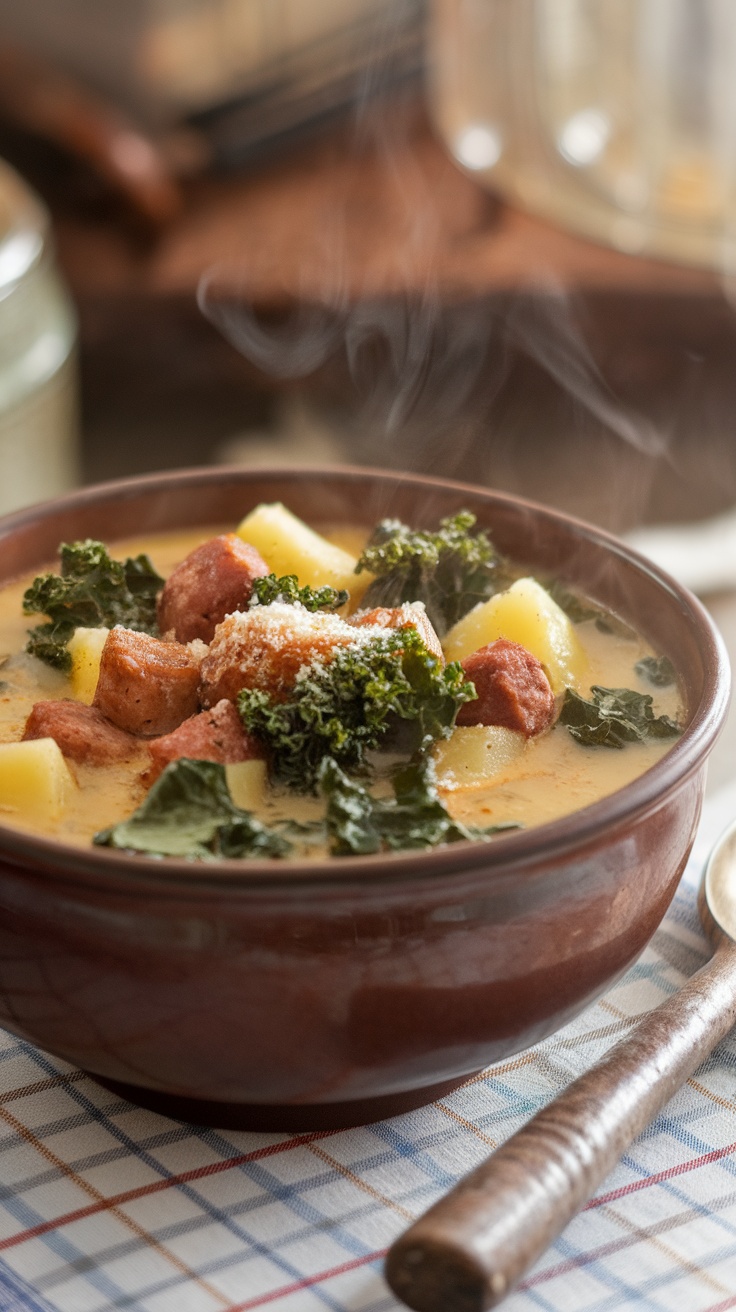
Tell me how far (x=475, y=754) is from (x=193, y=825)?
0.46 m

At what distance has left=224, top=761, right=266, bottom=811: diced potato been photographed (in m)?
1.96

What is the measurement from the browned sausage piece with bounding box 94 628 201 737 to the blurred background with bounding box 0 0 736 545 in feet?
7.83

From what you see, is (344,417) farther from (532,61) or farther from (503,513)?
(503,513)

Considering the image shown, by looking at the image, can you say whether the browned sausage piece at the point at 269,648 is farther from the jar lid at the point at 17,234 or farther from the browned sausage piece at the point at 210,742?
the jar lid at the point at 17,234

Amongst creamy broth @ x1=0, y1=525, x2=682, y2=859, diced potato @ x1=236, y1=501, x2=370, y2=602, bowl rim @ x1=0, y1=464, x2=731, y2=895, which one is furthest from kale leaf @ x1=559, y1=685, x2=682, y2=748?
diced potato @ x1=236, y1=501, x2=370, y2=602

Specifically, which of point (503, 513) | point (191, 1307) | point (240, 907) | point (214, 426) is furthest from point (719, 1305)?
point (214, 426)

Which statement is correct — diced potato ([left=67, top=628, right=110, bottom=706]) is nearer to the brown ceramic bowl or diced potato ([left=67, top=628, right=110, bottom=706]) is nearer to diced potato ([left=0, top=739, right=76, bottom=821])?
diced potato ([left=0, top=739, right=76, bottom=821])

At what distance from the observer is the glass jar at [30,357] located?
4.43 meters

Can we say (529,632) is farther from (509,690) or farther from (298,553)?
(298,553)

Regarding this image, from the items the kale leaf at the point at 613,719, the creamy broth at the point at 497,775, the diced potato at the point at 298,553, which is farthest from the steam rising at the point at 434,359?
the kale leaf at the point at 613,719

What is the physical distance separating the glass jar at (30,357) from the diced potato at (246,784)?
2.63 m

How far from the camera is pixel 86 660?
2.35 meters

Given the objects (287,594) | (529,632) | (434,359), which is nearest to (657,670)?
(529,632)

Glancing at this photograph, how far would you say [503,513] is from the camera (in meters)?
2.72
